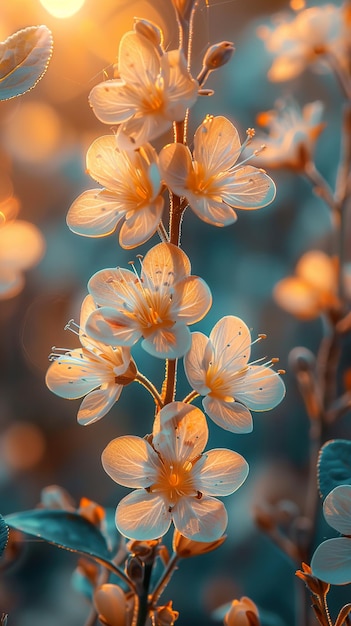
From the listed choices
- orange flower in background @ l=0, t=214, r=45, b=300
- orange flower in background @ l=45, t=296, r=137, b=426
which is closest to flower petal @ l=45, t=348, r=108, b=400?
orange flower in background @ l=45, t=296, r=137, b=426

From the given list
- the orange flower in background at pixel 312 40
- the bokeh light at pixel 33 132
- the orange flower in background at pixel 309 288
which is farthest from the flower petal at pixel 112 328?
the bokeh light at pixel 33 132

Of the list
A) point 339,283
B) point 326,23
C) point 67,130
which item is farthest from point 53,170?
point 339,283

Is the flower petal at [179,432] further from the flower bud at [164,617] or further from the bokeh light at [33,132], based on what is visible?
the bokeh light at [33,132]

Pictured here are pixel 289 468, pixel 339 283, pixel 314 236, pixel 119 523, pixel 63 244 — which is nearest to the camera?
pixel 119 523

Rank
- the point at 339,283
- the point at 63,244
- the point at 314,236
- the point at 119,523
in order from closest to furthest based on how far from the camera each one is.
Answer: the point at 119,523, the point at 339,283, the point at 63,244, the point at 314,236

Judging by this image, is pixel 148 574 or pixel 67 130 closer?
pixel 148 574

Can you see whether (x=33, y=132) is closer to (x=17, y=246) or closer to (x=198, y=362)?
(x=17, y=246)

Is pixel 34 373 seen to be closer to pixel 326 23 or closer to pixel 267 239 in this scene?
pixel 267 239

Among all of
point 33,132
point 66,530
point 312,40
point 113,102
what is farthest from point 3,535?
point 33,132
